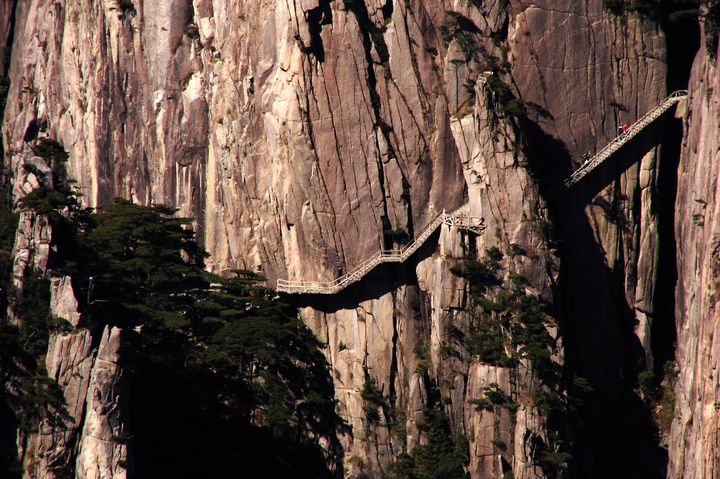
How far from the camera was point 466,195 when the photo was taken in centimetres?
7012

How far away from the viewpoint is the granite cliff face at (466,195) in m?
66.2

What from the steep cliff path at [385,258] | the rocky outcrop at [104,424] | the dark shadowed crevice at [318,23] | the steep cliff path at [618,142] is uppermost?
the dark shadowed crevice at [318,23]

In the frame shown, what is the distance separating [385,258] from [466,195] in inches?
260

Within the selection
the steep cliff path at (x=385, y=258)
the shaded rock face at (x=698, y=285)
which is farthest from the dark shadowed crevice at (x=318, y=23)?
the shaded rock face at (x=698, y=285)

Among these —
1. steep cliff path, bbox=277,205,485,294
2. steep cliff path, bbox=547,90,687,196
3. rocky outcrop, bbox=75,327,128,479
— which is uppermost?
steep cliff path, bbox=547,90,687,196

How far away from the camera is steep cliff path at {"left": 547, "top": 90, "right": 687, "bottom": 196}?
226 ft

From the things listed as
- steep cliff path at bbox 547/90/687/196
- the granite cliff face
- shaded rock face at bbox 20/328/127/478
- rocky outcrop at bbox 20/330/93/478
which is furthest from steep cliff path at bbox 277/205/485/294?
rocky outcrop at bbox 20/330/93/478

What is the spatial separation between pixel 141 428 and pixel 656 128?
37.0 m

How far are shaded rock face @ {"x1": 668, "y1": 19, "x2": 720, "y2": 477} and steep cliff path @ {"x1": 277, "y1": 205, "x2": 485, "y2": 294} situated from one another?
12601 mm

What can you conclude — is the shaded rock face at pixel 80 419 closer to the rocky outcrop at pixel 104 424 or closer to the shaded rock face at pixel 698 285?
the rocky outcrop at pixel 104 424

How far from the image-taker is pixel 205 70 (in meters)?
80.2

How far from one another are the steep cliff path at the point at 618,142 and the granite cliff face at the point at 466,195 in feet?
2.35

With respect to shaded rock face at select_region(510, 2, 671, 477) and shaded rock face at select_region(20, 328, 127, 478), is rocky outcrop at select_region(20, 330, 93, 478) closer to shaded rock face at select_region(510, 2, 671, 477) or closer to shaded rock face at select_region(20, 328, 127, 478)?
shaded rock face at select_region(20, 328, 127, 478)

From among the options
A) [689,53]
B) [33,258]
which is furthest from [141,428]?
[689,53]
